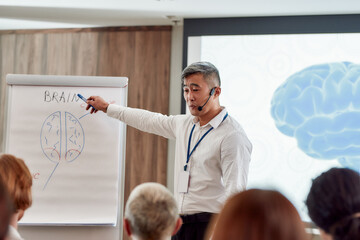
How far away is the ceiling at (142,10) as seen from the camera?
340 cm

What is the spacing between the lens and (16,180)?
163 centimetres

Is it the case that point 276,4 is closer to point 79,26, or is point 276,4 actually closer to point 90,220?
point 79,26

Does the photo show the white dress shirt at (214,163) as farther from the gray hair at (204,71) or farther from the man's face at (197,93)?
the gray hair at (204,71)

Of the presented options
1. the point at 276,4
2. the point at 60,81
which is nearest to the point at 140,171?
the point at 60,81

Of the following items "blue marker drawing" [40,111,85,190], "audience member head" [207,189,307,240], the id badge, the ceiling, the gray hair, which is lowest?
the id badge

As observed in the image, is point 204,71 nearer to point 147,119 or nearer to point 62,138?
point 147,119

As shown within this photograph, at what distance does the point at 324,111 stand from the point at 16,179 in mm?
2665

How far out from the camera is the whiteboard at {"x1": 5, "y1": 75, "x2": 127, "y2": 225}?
2971 mm

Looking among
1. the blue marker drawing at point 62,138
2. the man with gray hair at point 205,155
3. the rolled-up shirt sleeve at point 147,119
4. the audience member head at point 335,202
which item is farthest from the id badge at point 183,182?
the audience member head at point 335,202

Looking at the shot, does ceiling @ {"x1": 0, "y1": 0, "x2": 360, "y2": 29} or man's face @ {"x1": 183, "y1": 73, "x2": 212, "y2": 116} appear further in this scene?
ceiling @ {"x1": 0, "y1": 0, "x2": 360, "y2": 29}

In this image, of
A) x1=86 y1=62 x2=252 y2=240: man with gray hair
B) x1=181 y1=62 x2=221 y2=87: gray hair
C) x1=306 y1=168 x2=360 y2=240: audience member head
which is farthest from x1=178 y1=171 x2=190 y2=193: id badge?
x1=306 y1=168 x2=360 y2=240: audience member head

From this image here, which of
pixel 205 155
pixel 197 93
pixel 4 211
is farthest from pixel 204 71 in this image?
pixel 4 211

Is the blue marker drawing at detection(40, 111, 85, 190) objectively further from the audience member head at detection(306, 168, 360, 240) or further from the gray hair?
the audience member head at detection(306, 168, 360, 240)

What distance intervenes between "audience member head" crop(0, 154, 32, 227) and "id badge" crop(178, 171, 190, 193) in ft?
3.25
